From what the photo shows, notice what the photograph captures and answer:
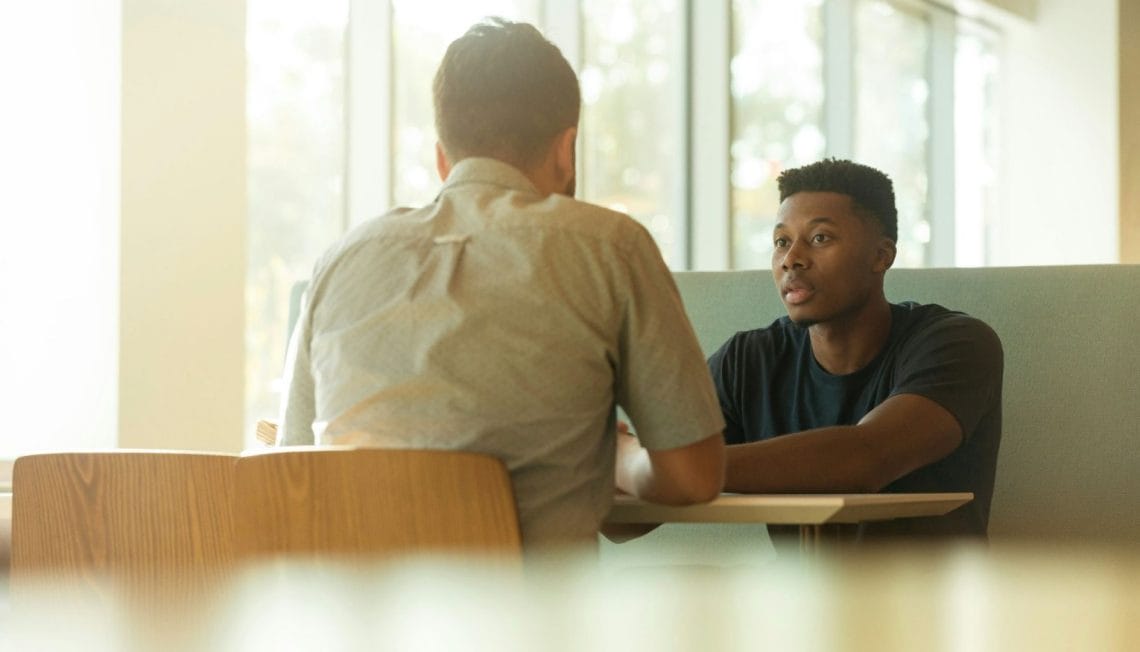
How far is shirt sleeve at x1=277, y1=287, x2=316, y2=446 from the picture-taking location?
153cm

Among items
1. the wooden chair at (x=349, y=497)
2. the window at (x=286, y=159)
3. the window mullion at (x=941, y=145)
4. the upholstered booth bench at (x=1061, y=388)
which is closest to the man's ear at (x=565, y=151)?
the wooden chair at (x=349, y=497)

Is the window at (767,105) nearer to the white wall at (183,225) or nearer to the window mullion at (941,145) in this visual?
the window mullion at (941,145)

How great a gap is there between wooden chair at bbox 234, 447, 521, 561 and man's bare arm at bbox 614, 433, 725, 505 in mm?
268

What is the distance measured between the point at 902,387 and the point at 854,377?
0.22 m

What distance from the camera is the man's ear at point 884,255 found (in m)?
2.45

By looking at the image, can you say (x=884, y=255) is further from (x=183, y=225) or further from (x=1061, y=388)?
(x=183, y=225)

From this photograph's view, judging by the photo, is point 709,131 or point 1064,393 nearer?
point 1064,393

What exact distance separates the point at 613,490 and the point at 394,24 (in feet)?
13.1

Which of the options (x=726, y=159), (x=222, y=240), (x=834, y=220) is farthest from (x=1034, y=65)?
(x=834, y=220)

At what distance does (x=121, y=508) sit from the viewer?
1244 millimetres

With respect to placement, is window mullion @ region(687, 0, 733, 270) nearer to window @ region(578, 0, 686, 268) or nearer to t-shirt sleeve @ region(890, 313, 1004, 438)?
window @ region(578, 0, 686, 268)

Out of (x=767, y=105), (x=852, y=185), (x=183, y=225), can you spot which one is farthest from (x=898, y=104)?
(x=852, y=185)

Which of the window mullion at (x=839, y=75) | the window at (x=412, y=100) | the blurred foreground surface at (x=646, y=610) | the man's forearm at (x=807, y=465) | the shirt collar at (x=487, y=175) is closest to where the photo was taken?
the blurred foreground surface at (x=646, y=610)

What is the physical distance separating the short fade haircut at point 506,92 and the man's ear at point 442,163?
0.13 feet
